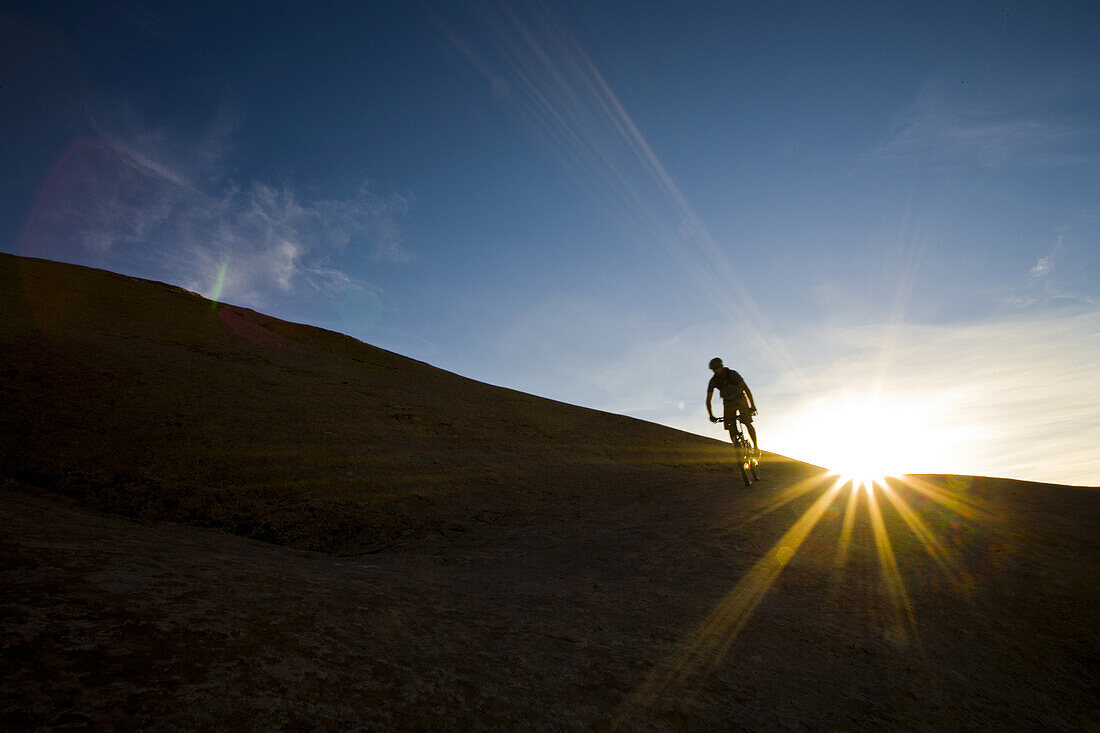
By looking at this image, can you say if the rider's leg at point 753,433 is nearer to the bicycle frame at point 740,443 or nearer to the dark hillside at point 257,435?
the bicycle frame at point 740,443

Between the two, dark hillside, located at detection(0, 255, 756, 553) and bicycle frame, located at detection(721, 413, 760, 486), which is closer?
dark hillside, located at detection(0, 255, 756, 553)

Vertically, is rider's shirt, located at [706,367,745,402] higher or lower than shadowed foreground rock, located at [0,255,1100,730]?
higher

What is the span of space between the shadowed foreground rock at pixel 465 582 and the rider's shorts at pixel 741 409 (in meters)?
1.32

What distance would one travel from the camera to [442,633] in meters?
2.99

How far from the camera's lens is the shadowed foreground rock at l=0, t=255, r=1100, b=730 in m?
2.21

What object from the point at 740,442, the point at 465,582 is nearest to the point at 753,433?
the point at 740,442

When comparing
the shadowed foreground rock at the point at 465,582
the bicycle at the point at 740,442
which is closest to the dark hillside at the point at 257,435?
the shadowed foreground rock at the point at 465,582

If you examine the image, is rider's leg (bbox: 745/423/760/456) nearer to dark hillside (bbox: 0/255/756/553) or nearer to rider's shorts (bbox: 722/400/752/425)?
rider's shorts (bbox: 722/400/752/425)

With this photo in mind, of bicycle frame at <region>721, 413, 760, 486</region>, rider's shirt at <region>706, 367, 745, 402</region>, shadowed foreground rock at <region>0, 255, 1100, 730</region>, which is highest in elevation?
rider's shirt at <region>706, 367, 745, 402</region>

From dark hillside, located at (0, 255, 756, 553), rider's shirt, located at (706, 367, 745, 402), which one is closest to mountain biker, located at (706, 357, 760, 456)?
rider's shirt, located at (706, 367, 745, 402)

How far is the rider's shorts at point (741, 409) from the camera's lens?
376 inches

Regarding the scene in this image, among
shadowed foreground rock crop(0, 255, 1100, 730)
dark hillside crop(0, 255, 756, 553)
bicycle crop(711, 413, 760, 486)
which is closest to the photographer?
shadowed foreground rock crop(0, 255, 1100, 730)

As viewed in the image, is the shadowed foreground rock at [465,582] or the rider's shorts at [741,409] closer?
the shadowed foreground rock at [465,582]

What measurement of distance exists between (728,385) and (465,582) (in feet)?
22.0
